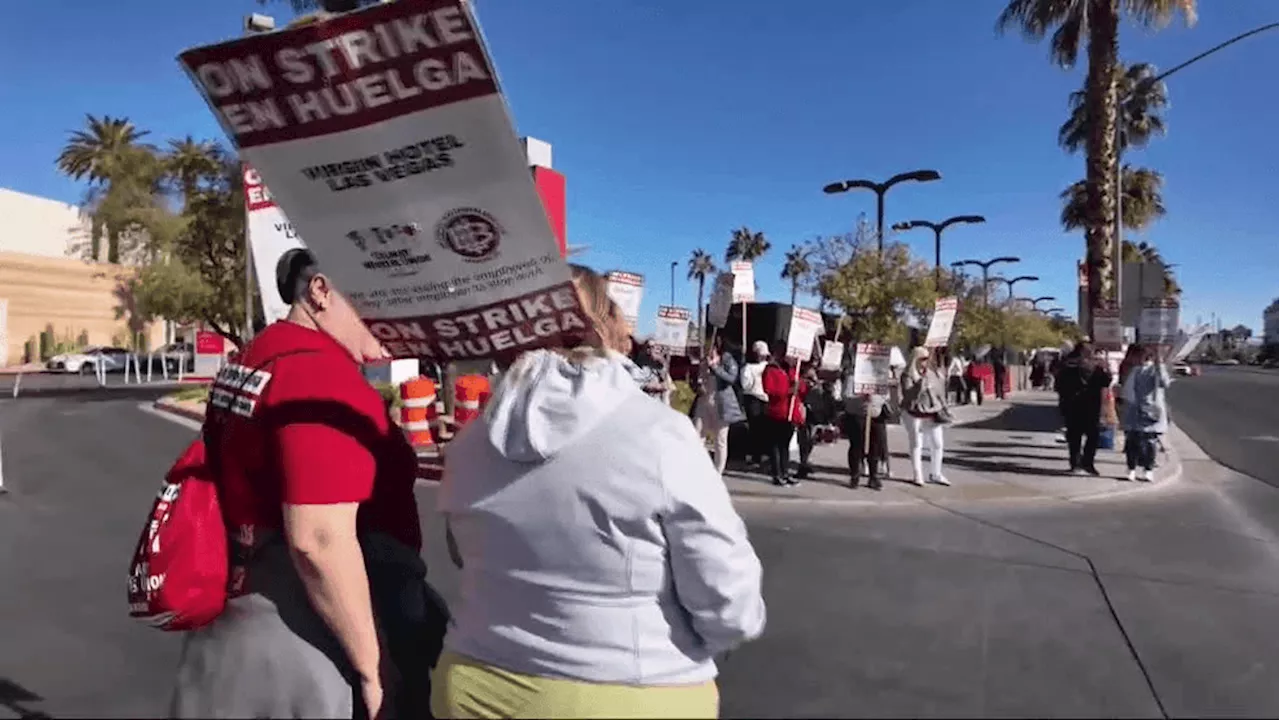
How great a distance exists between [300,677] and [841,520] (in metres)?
7.67

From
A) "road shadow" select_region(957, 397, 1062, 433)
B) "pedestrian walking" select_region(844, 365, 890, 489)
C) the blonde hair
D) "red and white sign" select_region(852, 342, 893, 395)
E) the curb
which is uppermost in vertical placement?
the blonde hair

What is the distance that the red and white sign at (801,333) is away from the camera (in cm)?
1203

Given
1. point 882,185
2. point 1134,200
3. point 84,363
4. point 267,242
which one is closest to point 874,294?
point 882,185

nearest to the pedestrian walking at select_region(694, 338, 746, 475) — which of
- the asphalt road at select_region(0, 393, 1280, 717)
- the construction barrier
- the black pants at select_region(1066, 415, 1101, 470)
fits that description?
the asphalt road at select_region(0, 393, 1280, 717)

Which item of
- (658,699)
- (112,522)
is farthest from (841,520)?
(658,699)

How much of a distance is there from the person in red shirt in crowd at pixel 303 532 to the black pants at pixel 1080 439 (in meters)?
11.7

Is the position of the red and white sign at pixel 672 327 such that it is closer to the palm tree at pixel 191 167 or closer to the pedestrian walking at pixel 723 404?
the pedestrian walking at pixel 723 404

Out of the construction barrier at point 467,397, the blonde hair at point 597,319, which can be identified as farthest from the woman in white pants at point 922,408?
the blonde hair at point 597,319

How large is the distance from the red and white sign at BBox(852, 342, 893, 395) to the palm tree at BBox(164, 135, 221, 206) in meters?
23.6

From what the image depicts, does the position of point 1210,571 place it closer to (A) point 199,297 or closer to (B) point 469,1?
(B) point 469,1

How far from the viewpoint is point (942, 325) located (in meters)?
12.7

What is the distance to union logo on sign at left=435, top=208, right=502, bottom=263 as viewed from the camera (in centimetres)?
157

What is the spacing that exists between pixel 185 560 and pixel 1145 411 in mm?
11838

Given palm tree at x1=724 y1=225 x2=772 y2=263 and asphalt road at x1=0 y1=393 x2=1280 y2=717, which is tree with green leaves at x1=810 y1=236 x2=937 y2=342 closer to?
asphalt road at x1=0 y1=393 x2=1280 y2=717
